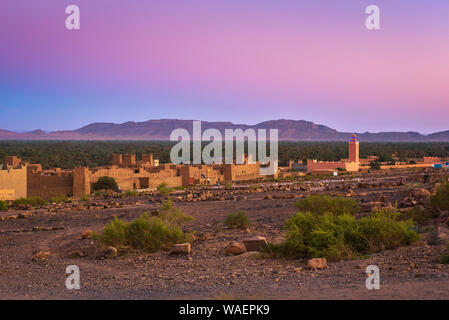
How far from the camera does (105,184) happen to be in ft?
136

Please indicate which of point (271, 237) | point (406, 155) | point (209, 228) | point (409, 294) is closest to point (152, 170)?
point (209, 228)

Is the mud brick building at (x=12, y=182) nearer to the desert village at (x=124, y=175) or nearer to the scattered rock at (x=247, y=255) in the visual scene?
the desert village at (x=124, y=175)

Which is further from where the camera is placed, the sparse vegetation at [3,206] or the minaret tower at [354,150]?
the minaret tower at [354,150]

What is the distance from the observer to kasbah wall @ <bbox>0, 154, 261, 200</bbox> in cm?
3731

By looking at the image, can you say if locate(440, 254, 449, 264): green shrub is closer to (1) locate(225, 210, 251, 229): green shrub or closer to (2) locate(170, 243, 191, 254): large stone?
(2) locate(170, 243, 191, 254): large stone

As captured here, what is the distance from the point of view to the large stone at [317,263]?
9.64 meters

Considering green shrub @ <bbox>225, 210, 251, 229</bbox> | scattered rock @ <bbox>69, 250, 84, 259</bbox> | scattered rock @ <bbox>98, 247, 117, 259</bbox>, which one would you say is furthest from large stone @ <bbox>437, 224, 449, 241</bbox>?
scattered rock @ <bbox>69, 250, 84, 259</bbox>

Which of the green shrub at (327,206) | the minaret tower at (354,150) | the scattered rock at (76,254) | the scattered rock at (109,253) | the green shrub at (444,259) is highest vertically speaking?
the minaret tower at (354,150)

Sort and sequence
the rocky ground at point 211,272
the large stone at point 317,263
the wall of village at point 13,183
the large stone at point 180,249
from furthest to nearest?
1. the wall of village at point 13,183
2. the large stone at point 180,249
3. the large stone at point 317,263
4. the rocky ground at point 211,272

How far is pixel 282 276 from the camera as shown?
9180 mm

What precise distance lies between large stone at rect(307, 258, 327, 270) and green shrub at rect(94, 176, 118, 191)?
1315 inches

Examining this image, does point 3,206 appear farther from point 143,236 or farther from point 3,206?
point 143,236

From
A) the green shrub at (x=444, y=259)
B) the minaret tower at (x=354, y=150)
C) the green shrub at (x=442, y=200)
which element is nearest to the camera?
the green shrub at (x=444, y=259)

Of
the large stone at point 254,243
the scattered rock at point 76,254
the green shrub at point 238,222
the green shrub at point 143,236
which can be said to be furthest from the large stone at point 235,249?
the green shrub at point 238,222
